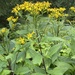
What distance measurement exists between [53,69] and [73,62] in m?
0.23

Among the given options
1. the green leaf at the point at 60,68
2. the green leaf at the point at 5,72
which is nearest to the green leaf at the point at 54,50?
the green leaf at the point at 60,68

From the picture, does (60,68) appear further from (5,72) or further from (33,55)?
(5,72)

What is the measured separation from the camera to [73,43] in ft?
8.20

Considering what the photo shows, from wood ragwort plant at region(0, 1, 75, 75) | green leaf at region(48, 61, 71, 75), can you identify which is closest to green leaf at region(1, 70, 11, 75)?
wood ragwort plant at region(0, 1, 75, 75)

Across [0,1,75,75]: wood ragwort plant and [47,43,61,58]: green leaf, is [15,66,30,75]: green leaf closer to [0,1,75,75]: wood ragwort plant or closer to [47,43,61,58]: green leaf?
[0,1,75,75]: wood ragwort plant

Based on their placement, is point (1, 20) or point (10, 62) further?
point (1, 20)

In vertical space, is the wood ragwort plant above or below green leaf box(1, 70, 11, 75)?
above

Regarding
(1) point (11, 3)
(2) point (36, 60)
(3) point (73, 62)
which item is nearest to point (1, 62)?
(2) point (36, 60)

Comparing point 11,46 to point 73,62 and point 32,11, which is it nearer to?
point 32,11

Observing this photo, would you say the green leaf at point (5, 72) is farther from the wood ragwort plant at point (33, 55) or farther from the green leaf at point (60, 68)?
the green leaf at point (60, 68)

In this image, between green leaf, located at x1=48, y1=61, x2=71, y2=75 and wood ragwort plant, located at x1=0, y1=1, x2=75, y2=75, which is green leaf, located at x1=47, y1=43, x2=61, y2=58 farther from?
green leaf, located at x1=48, y1=61, x2=71, y2=75

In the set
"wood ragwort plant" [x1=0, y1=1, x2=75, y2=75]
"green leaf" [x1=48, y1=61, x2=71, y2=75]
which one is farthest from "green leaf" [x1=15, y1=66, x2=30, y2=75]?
"green leaf" [x1=48, y1=61, x2=71, y2=75]

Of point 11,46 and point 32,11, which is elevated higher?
point 32,11

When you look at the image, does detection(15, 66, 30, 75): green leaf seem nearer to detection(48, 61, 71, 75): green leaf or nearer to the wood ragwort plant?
the wood ragwort plant
